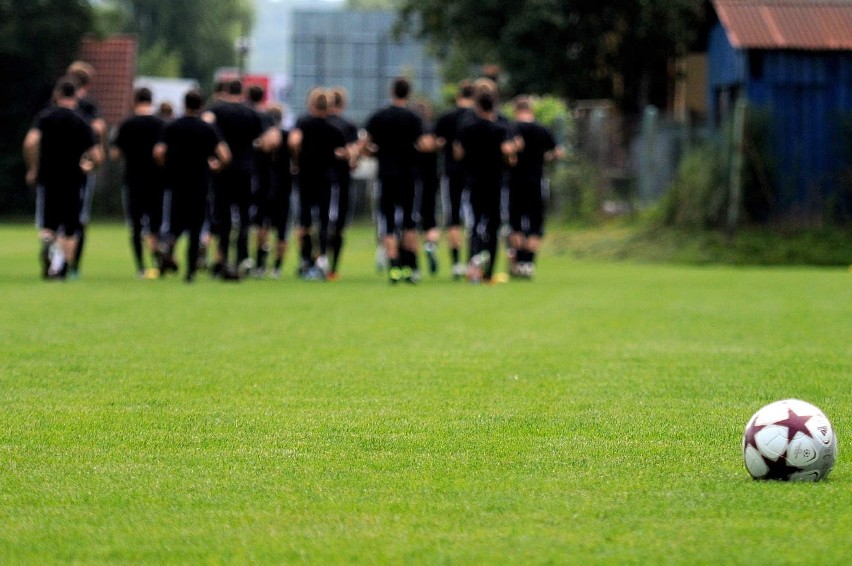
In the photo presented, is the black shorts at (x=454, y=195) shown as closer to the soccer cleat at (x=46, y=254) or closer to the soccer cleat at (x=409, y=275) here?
the soccer cleat at (x=409, y=275)

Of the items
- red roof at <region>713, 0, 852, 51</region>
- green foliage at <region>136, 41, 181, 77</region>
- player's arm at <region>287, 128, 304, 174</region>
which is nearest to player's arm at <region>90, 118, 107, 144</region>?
player's arm at <region>287, 128, 304, 174</region>

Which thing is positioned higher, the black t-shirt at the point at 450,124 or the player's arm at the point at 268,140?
the black t-shirt at the point at 450,124

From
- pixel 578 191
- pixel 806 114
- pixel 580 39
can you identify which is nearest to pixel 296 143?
pixel 806 114

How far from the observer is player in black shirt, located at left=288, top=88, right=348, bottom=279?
19.9 m

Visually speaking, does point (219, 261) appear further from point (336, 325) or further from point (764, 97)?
point (764, 97)

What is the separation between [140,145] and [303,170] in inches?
80.3

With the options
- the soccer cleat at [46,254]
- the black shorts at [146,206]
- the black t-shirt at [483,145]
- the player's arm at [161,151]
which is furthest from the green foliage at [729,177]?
the soccer cleat at [46,254]

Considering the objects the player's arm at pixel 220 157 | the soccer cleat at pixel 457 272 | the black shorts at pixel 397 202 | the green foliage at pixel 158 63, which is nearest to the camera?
the player's arm at pixel 220 157

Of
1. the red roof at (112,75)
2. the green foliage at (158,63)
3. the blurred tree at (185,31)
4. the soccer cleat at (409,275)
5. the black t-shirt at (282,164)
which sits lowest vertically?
the soccer cleat at (409,275)

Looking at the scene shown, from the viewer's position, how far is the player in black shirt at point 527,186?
20562mm

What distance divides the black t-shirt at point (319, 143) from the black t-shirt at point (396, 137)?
547mm

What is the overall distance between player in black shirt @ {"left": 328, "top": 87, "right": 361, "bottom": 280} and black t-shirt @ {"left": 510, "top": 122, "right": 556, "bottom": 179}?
6.64 ft

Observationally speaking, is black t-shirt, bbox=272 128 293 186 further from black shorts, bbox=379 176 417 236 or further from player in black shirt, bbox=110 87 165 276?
black shorts, bbox=379 176 417 236

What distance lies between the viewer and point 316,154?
787 inches
